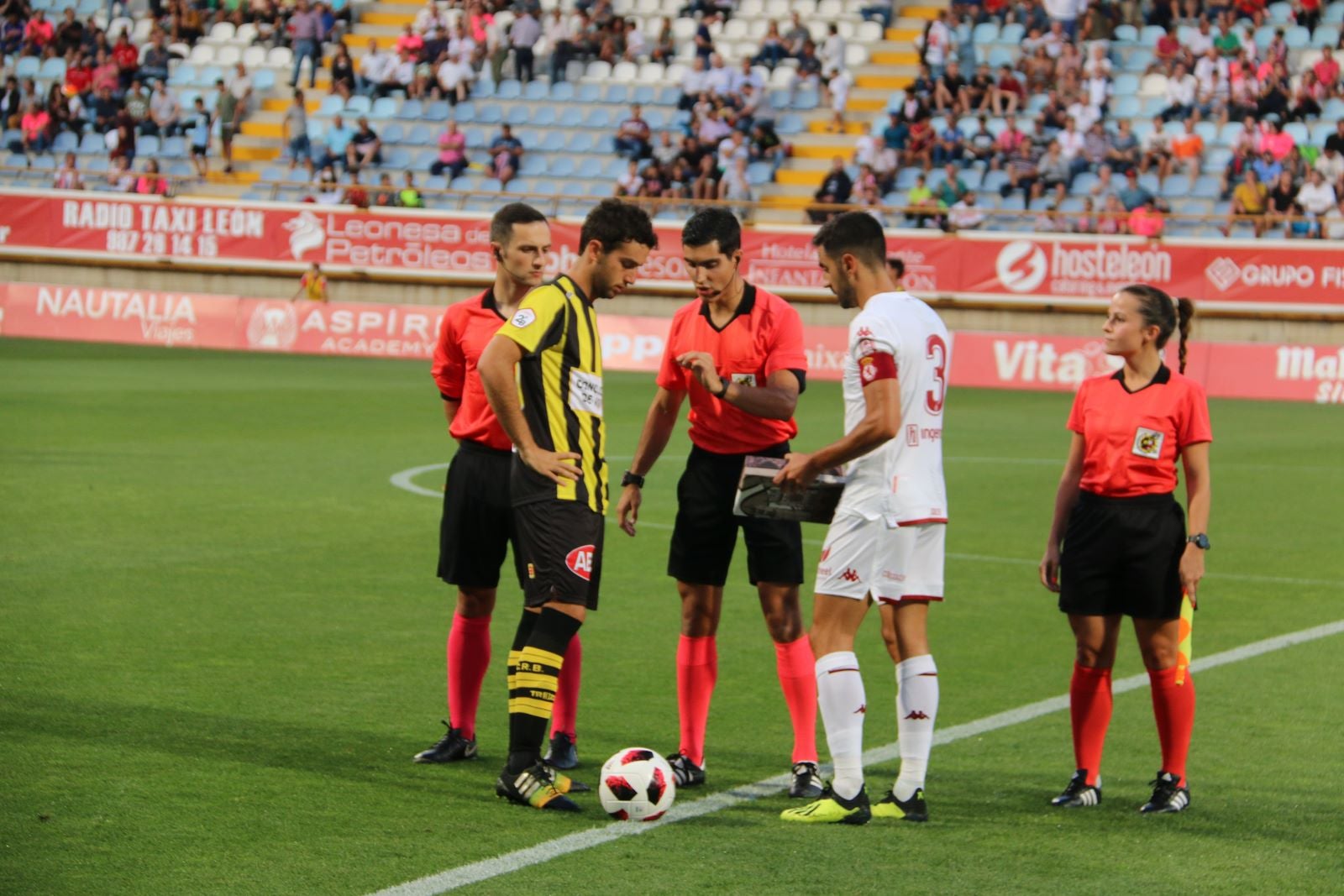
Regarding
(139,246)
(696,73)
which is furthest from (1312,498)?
(139,246)

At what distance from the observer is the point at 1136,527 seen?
242 inches

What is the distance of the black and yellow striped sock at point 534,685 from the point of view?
5980 mm

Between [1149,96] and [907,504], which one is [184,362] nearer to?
[1149,96]

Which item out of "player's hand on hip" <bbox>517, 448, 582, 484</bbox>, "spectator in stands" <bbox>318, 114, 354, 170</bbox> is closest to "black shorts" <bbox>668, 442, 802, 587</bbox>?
"player's hand on hip" <bbox>517, 448, 582, 484</bbox>

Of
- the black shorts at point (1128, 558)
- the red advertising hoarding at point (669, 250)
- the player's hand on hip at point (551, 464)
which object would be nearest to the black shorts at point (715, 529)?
the player's hand on hip at point (551, 464)

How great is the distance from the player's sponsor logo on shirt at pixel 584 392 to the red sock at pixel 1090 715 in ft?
6.44

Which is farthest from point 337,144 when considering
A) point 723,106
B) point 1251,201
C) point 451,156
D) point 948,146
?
point 1251,201

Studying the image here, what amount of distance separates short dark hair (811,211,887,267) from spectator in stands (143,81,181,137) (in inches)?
1351

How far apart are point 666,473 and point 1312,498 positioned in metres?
5.91

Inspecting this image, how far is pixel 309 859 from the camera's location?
5242 millimetres

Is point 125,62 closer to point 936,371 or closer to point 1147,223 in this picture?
point 1147,223

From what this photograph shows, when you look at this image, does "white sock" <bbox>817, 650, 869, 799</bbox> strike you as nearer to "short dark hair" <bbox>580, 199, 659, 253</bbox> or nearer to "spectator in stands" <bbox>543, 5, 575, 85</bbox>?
"short dark hair" <bbox>580, 199, 659, 253</bbox>

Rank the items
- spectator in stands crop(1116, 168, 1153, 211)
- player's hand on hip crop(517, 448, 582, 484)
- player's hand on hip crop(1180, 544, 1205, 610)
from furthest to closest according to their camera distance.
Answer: spectator in stands crop(1116, 168, 1153, 211)
player's hand on hip crop(1180, 544, 1205, 610)
player's hand on hip crop(517, 448, 582, 484)

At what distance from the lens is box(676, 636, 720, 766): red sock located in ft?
21.3
